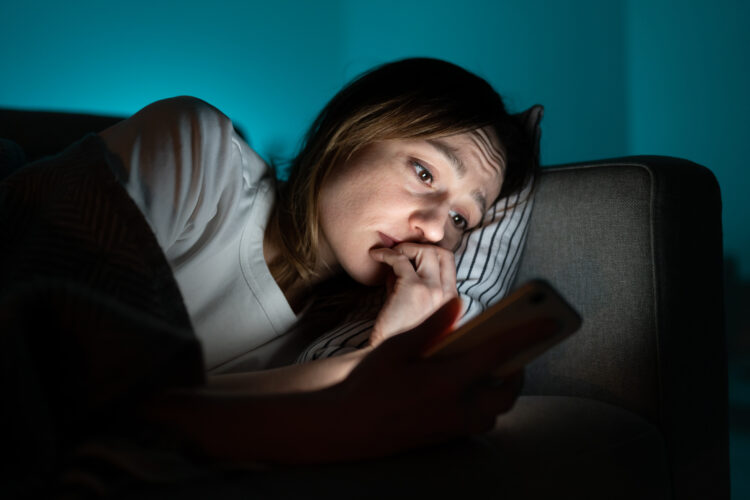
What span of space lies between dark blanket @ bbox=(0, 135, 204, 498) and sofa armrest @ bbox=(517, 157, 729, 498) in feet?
2.01

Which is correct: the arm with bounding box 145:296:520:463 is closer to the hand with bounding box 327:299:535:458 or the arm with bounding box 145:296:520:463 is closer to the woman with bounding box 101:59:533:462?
the hand with bounding box 327:299:535:458

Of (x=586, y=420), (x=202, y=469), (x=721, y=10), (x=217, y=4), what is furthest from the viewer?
(x=721, y=10)

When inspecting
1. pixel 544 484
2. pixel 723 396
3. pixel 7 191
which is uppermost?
pixel 7 191

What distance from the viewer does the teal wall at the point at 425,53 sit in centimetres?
133

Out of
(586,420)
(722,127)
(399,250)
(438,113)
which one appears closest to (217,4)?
(438,113)

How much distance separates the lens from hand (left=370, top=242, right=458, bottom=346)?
834 millimetres

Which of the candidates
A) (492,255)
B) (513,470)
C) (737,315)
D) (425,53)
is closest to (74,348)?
(513,470)

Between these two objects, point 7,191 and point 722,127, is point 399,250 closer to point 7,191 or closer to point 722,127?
point 7,191

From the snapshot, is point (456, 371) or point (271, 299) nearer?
point (456, 371)

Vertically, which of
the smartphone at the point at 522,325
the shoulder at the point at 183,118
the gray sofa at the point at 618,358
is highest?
the shoulder at the point at 183,118

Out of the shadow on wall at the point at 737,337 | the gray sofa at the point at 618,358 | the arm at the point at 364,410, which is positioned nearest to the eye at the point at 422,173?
the gray sofa at the point at 618,358

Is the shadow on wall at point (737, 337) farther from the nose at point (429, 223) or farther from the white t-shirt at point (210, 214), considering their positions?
the white t-shirt at point (210, 214)

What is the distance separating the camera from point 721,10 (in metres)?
1.68

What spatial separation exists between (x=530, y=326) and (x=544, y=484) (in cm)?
19
